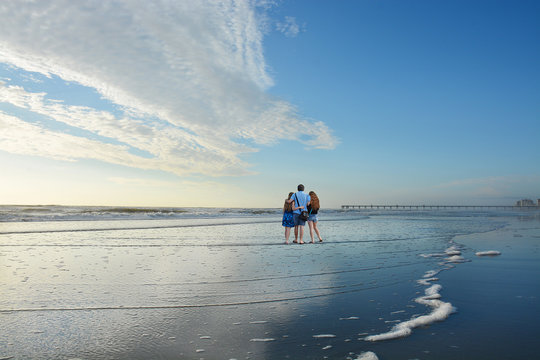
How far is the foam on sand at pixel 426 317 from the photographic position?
4.00m

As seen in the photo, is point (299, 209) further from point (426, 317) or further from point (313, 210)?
point (426, 317)

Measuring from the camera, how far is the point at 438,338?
3.93 m

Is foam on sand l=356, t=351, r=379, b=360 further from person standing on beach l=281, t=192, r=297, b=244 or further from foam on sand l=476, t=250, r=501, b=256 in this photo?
person standing on beach l=281, t=192, r=297, b=244

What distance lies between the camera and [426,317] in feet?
15.1

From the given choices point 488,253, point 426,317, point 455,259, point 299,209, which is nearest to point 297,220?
point 299,209

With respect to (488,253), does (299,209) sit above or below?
above

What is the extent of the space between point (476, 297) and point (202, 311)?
415cm

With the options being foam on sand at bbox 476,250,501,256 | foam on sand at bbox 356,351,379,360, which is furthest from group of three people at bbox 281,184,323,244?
foam on sand at bbox 356,351,379,360

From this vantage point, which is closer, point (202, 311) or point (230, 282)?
point (202, 311)

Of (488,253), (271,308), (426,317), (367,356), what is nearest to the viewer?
(367,356)

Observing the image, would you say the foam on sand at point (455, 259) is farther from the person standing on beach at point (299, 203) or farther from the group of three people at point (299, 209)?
the person standing on beach at point (299, 203)

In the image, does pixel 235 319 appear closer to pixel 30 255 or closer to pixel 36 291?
pixel 36 291

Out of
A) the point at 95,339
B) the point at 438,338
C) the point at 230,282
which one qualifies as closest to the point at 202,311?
the point at 95,339

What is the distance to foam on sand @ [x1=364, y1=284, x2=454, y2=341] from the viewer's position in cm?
400
